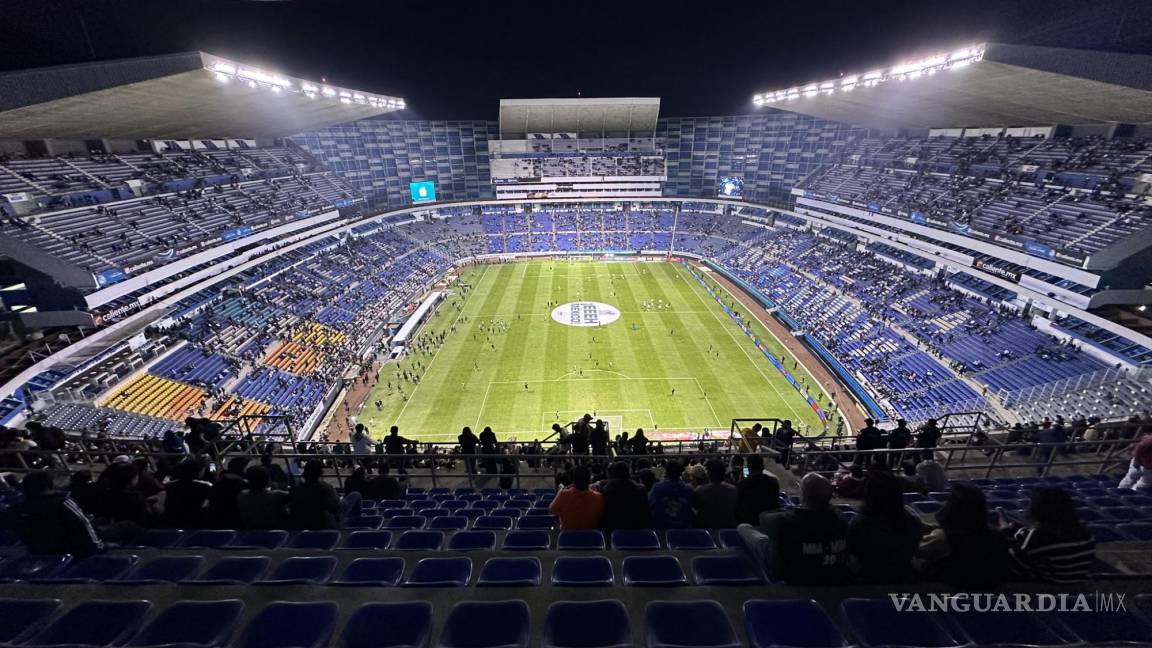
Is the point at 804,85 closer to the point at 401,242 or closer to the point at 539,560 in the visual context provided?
the point at 401,242

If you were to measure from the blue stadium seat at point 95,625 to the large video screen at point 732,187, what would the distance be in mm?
69829

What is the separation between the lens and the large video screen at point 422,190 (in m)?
64.0

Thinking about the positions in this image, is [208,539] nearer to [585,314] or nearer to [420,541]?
[420,541]

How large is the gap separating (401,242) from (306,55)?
73.6ft

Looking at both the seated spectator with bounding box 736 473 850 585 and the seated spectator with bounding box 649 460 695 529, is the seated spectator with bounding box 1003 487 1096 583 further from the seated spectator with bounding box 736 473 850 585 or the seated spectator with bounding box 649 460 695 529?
the seated spectator with bounding box 649 460 695 529

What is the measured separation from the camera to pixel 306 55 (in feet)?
121

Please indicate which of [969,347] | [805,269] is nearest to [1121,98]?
[969,347]

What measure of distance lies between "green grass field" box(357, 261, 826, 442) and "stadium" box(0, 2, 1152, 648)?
1.09 feet

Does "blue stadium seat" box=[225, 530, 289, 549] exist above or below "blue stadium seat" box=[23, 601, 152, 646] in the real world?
below

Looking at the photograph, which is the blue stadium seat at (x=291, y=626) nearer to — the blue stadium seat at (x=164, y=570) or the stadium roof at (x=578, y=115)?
the blue stadium seat at (x=164, y=570)

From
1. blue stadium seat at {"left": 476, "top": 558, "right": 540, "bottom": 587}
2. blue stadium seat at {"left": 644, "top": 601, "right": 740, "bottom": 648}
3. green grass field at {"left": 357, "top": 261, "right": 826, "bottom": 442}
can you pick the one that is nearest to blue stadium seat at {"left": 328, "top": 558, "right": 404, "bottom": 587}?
blue stadium seat at {"left": 476, "top": 558, "right": 540, "bottom": 587}

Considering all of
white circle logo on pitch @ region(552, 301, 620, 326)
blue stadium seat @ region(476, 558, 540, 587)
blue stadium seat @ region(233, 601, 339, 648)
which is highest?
blue stadium seat @ region(233, 601, 339, 648)

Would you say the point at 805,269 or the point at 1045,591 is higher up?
the point at 1045,591

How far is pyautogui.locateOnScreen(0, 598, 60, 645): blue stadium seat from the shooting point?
11.1ft
